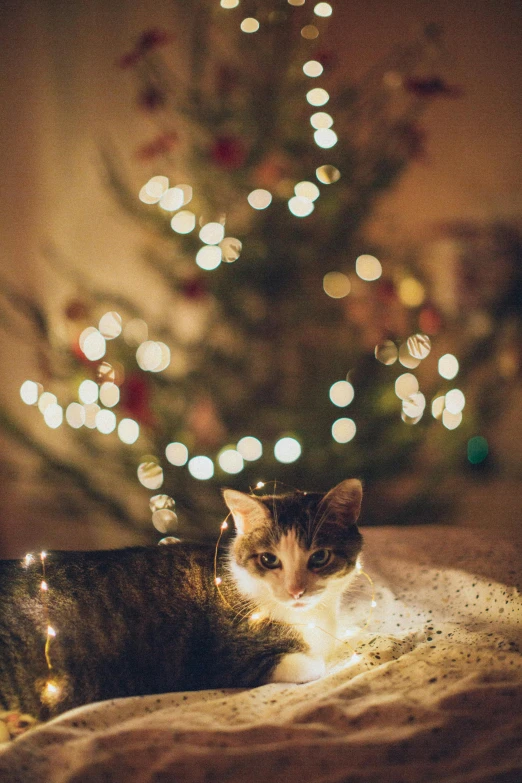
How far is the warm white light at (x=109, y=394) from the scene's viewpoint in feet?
4.98

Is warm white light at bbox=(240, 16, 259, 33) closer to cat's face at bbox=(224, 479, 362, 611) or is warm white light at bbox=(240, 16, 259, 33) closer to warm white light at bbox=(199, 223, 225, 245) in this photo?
warm white light at bbox=(199, 223, 225, 245)

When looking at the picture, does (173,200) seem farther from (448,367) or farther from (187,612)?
(187,612)

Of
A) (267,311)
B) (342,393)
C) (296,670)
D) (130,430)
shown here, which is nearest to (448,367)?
(342,393)

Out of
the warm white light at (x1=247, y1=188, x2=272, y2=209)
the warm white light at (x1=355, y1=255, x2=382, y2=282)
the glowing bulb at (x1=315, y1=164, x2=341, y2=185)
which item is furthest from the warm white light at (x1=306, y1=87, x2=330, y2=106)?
the warm white light at (x1=355, y1=255, x2=382, y2=282)

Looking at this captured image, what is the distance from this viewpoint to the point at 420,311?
1657 millimetres

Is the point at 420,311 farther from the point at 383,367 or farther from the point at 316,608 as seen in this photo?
the point at 316,608

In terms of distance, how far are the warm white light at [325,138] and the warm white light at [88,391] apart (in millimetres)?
886

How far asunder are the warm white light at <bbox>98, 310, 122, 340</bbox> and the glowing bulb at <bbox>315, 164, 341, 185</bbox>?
69 centimetres

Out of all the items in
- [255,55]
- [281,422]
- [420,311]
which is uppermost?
[255,55]

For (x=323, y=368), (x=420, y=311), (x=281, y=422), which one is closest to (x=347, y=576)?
(x=281, y=422)

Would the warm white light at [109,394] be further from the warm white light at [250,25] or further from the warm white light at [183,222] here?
the warm white light at [250,25]

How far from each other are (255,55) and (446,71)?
0.85m

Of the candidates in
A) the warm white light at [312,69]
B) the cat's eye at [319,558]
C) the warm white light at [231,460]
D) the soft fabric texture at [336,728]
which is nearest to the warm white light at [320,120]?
the warm white light at [312,69]

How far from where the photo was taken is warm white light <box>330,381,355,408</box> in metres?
1.54
